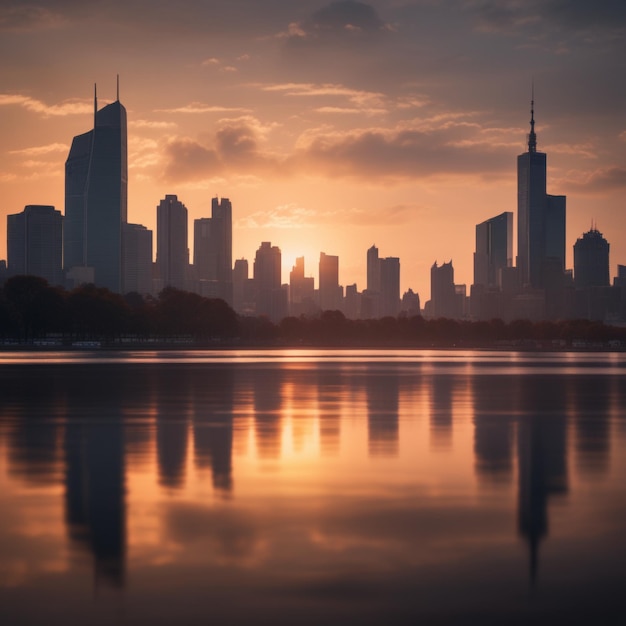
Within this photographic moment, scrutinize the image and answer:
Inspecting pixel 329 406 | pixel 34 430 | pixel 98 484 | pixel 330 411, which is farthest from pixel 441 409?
pixel 98 484

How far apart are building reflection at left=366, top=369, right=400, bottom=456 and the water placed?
16 cm

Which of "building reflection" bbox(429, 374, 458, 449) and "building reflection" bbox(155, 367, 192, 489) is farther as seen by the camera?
"building reflection" bbox(429, 374, 458, 449)

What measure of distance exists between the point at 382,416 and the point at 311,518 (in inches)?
720

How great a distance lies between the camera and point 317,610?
10.4 metres

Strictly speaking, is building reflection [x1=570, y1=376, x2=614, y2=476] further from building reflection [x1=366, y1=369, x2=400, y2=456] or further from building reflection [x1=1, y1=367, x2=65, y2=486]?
building reflection [x1=1, y1=367, x2=65, y2=486]

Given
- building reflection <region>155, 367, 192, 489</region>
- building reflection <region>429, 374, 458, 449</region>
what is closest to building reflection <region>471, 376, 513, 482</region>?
building reflection <region>429, 374, 458, 449</region>

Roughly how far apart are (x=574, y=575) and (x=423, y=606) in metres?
Result: 2.40

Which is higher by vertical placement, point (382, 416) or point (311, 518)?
point (311, 518)

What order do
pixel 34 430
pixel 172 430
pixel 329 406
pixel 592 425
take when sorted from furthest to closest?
1. pixel 329 406
2. pixel 592 425
3. pixel 34 430
4. pixel 172 430

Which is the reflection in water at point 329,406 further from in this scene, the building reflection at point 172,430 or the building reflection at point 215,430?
the building reflection at point 172,430

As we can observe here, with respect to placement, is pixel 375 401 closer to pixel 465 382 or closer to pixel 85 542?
pixel 465 382

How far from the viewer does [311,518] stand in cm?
1541

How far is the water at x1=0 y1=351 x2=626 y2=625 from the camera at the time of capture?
→ 10.6 meters

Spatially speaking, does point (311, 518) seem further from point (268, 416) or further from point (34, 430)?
point (268, 416)
